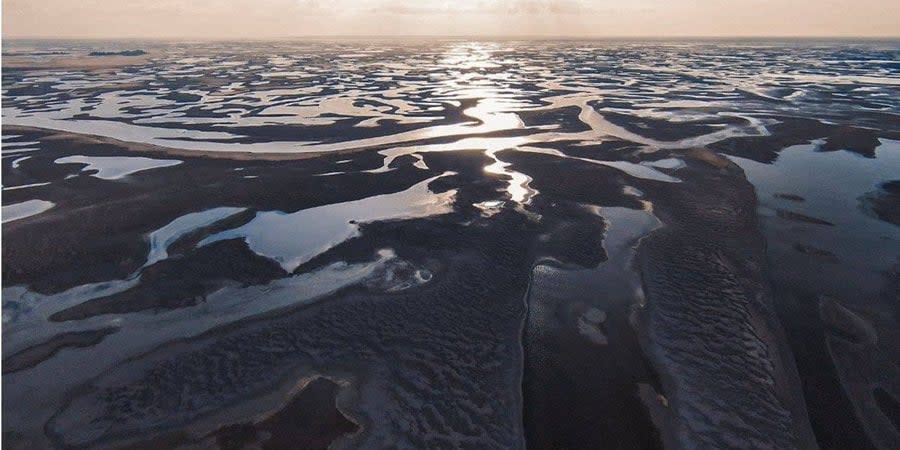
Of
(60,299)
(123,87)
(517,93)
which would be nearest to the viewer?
(60,299)

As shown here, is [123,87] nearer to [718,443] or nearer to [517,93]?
[517,93]

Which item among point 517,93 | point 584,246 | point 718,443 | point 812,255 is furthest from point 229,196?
point 517,93

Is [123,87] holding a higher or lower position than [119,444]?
higher

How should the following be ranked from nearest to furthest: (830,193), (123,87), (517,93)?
1. (830,193)
2. (517,93)
3. (123,87)

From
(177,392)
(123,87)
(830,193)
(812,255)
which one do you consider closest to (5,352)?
(177,392)

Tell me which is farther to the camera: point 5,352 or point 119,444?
point 5,352

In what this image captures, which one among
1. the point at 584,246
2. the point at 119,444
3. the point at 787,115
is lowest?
the point at 119,444
